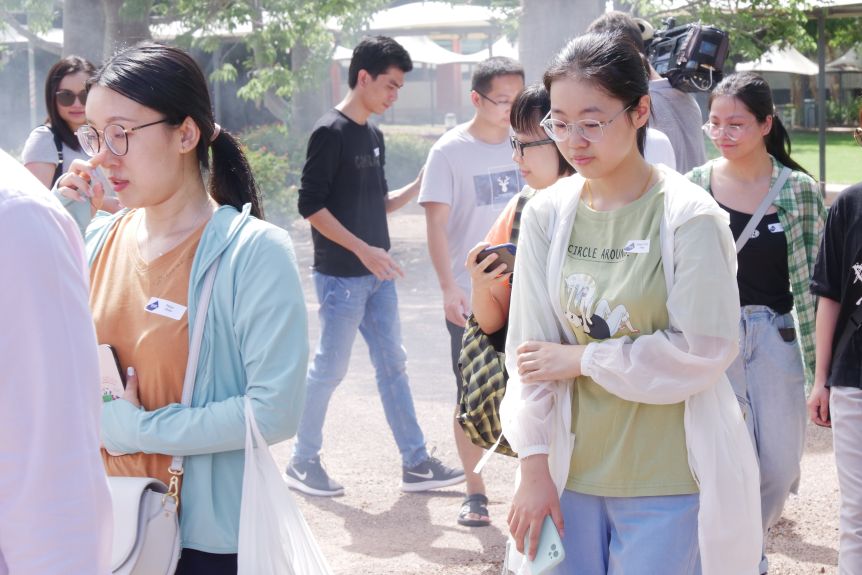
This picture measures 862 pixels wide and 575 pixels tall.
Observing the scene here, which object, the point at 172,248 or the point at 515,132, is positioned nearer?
the point at 172,248

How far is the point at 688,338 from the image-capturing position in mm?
2480

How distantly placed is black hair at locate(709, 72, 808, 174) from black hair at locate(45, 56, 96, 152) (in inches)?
110

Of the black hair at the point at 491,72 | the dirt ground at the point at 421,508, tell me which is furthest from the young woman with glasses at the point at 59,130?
the dirt ground at the point at 421,508

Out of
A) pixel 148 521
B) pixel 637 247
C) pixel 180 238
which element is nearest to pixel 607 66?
pixel 637 247

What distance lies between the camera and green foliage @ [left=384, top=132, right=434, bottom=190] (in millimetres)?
19672

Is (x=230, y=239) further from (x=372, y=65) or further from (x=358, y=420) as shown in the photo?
(x=358, y=420)

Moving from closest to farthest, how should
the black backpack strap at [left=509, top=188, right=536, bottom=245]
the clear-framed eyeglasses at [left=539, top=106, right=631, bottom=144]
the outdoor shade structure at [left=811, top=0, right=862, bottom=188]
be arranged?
1. the clear-framed eyeglasses at [left=539, top=106, right=631, bottom=144]
2. the black backpack strap at [left=509, top=188, right=536, bottom=245]
3. the outdoor shade structure at [left=811, top=0, right=862, bottom=188]

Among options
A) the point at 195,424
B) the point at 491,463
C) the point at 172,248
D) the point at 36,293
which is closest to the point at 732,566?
the point at 195,424

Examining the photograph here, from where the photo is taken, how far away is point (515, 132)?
11.7ft

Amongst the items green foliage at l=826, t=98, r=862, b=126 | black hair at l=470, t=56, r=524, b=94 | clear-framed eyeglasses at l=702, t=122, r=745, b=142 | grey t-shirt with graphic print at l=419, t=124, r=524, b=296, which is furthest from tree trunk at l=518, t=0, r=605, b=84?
green foliage at l=826, t=98, r=862, b=126

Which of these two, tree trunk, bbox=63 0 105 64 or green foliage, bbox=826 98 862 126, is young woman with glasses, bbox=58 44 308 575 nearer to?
tree trunk, bbox=63 0 105 64

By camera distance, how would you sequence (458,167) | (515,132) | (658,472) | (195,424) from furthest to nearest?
(458,167), (515,132), (658,472), (195,424)

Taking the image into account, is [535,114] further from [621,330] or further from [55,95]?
[55,95]

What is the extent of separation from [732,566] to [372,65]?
366 centimetres
